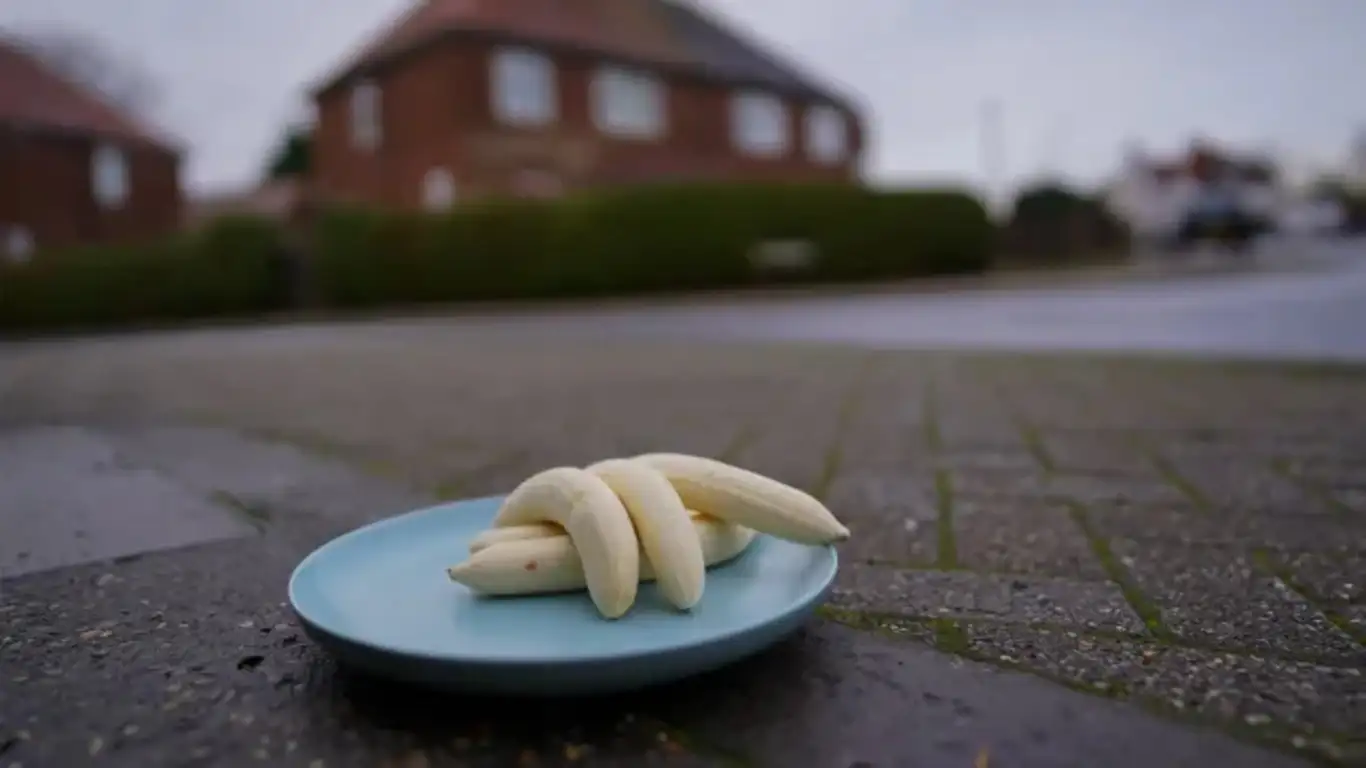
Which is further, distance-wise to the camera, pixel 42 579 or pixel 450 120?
pixel 450 120

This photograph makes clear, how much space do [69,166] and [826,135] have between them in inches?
688

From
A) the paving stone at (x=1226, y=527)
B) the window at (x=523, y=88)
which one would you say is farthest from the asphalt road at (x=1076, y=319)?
the window at (x=523, y=88)

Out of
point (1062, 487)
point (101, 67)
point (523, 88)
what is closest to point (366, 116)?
point (523, 88)

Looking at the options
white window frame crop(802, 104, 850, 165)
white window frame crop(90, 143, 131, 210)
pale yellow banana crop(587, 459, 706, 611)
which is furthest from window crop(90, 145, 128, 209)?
pale yellow banana crop(587, 459, 706, 611)

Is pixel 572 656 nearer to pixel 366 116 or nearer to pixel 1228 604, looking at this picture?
pixel 1228 604

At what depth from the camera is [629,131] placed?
1978 cm

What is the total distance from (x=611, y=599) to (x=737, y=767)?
19cm

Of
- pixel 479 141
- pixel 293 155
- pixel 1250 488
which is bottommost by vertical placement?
pixel 1250 488

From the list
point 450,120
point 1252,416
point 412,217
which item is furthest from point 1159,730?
point 450,120

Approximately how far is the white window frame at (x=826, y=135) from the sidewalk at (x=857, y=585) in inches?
853

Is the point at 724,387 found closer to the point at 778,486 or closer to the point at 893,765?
the point at 778,486

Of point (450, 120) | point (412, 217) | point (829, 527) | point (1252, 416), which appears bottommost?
point (1252, 416)

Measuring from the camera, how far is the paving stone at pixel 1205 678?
34.6 inches

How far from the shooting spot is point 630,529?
925 millimetres
